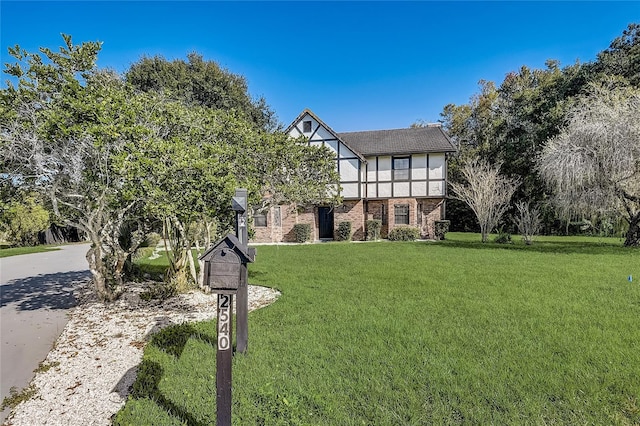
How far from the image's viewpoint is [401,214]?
64.6 feet

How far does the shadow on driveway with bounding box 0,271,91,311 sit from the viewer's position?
7172 millimetres

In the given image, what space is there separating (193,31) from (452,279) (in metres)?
10.8

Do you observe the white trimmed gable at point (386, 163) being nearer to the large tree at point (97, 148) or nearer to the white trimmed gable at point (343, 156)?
the white trimmed gable at point (343, 156)

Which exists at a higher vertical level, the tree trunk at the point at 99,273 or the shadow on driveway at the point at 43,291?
the tree trunk at the point at 99,273

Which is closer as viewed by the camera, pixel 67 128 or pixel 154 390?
pixel 154 390

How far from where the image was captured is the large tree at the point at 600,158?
12305 mm

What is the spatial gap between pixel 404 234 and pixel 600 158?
8975 mm

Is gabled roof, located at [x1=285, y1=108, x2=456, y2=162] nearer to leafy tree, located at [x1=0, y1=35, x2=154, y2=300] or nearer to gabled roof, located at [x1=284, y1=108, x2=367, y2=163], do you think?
gabled roof, located at [x1=284, y1=108, x2=367, y2=163]

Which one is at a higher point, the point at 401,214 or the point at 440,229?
the point at 401,214

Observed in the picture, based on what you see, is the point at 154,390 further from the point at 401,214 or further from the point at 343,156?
the point at 401,214

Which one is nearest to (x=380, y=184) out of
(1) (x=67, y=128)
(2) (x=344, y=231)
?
(2) (x=344, y=231)

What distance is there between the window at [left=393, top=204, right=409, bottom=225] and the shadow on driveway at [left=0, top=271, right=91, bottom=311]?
14.9m

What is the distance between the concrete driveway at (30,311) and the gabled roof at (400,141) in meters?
14.5

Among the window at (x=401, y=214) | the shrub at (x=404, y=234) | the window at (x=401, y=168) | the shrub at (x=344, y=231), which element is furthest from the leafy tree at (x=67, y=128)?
the window at (x=401, y=214)
